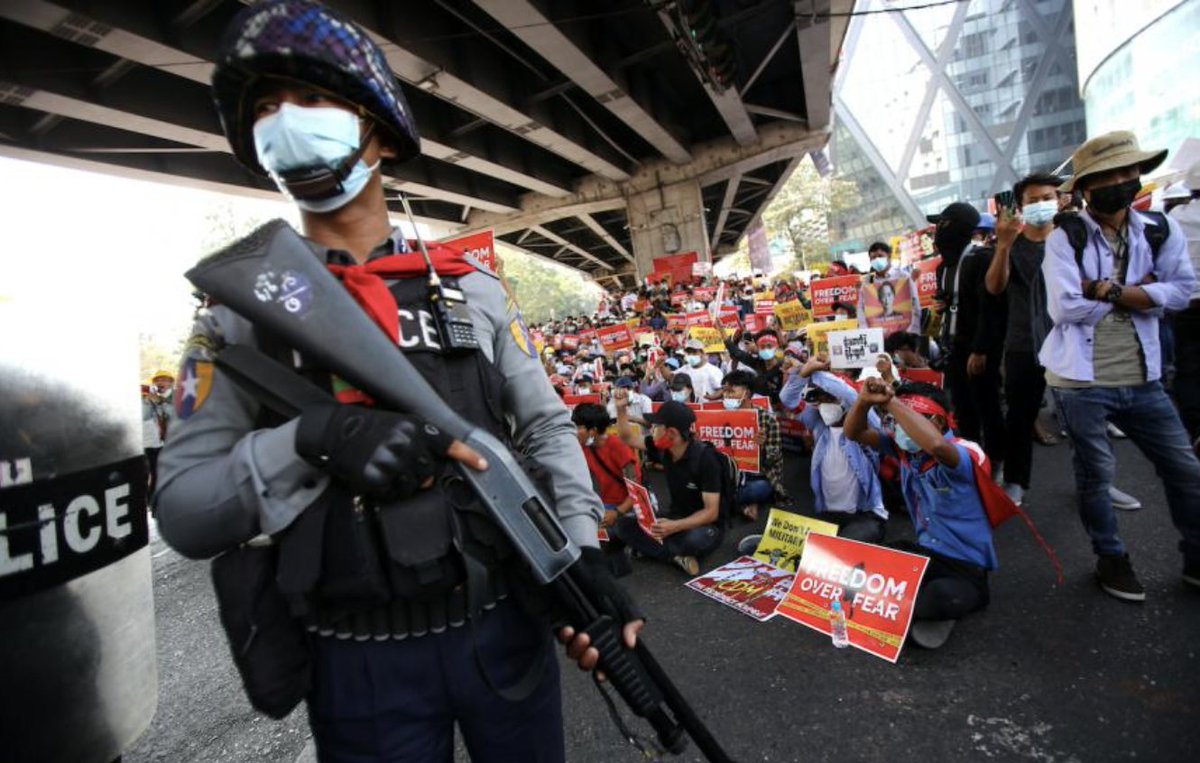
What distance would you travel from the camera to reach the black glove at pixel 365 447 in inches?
36.1

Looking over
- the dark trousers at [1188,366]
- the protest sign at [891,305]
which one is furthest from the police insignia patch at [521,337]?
the protest sign at [891,305]

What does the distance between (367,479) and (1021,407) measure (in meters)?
4.26

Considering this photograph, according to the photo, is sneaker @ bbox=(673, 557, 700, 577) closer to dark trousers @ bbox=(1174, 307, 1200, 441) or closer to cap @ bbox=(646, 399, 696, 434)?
cap @ bbox=(646, 399, 696, 434)

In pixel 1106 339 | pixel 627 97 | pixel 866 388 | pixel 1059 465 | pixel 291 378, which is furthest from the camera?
pixel 627 97

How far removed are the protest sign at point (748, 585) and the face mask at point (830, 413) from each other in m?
1.21

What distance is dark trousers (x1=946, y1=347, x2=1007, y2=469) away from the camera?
4098 millimetres

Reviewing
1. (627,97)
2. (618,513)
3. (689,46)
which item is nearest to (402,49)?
(689,46)

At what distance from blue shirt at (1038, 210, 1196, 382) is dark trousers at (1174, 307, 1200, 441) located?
1459 mm

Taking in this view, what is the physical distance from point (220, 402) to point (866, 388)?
9.23 ft

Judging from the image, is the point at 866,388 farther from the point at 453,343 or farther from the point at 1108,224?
the point at 453,343

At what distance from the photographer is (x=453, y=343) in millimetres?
1120

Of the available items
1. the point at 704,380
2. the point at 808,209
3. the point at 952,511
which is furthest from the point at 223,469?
the point at 808,209

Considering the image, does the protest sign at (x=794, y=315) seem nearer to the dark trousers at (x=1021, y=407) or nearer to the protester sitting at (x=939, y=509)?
the dark trousers at (x=1021, y=407)

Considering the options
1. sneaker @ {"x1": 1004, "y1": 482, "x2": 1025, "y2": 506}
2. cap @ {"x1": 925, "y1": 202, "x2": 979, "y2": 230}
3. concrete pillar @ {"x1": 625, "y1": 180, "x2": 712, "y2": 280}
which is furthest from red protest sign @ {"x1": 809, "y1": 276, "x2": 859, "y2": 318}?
concrete pillar @ {"x1": 625, "y1": 180, "x2": 712, "y2": 280}
